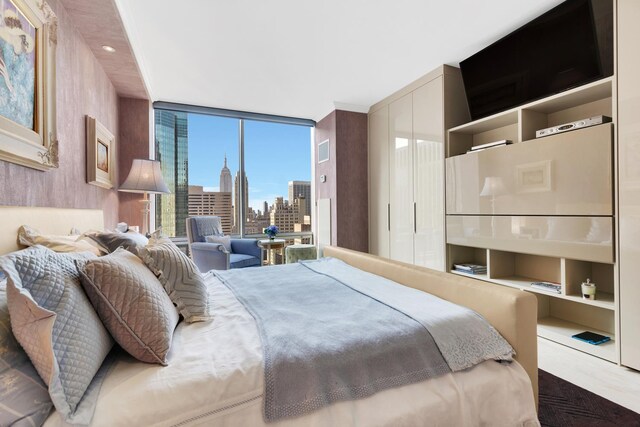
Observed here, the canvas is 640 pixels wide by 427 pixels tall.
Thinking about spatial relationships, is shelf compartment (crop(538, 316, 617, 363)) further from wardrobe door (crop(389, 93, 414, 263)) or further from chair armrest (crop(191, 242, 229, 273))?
chair armrest (crop(191, 242, 229, 273))

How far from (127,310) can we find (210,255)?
2.68m

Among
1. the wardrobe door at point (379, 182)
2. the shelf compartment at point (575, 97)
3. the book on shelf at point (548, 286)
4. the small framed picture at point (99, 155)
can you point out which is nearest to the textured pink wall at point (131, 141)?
the small framed picture at point (99, 155)

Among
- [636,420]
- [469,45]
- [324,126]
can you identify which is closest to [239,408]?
[636,420]

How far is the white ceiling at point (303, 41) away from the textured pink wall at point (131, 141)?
1.05 ft

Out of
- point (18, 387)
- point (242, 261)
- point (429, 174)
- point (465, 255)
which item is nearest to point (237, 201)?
point (242, 261)

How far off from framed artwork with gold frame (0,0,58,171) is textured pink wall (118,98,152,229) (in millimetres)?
2129

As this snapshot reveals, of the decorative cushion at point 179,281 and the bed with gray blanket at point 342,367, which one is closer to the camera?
the bed with gray blanket at point 342,367

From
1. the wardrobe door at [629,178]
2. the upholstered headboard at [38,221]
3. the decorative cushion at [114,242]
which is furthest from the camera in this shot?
the wardrobe door at [629,178]

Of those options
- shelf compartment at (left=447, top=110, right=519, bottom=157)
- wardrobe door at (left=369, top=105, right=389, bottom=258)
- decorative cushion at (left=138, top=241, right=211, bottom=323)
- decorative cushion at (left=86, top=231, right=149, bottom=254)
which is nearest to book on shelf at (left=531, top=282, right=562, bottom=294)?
shelf compartment at (left=447, top=110, right=519, bottom=157)

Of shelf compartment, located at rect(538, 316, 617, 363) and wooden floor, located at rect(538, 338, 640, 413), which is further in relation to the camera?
shelf compartment, located at rect(538, 316, 617, 363)

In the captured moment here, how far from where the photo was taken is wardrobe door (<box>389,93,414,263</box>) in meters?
3.75

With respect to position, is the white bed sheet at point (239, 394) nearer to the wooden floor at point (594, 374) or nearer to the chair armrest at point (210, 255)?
the wooden floor at point (594, 374)

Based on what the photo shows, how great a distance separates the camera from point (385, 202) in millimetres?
4234

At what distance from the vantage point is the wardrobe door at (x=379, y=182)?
13.8 feet
